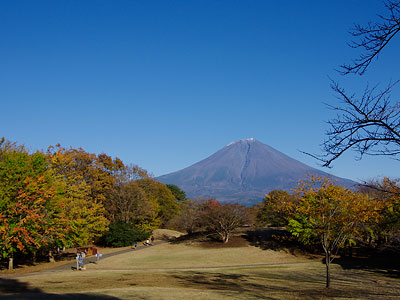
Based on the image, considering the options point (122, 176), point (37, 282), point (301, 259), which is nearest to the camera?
point (37, 282)

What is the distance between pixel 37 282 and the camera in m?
18.2

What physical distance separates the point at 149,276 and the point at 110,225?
26.5 metres

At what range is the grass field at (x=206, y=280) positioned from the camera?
47.7 feet

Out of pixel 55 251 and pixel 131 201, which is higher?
pixel 131 201

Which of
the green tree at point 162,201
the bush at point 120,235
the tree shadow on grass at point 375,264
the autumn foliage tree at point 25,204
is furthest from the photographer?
the green tree at point 162,201

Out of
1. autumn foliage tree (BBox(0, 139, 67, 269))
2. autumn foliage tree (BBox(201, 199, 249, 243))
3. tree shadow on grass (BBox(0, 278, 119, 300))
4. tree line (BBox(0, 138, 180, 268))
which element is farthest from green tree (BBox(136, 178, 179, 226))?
tree shadow on grass (BBox(0, 278, 119, 300))

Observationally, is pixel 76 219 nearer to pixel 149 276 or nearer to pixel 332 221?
pixel 149 276

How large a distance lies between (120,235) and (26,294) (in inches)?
1320

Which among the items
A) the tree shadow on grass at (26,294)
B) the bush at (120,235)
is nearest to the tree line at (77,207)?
the bush at (120,235)

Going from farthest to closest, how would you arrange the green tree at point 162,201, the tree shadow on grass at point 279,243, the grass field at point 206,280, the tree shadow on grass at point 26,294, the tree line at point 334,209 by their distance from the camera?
the green tree at point 162,201 → the tree shadow on grass at point 279,243 → the tree line at point 334,209 → the grass field at point 206,280 → the tree shadow on grass at point 26,294

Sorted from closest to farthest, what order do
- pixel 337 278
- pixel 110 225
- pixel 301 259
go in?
A: pixel 337 278 < pixel 301 259 < pixel 110 225

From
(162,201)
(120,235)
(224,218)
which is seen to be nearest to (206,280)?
→ (224,218)

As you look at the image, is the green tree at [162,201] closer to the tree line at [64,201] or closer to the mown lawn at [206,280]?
the tree line at [64,201]

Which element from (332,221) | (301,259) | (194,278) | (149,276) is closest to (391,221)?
(301,259)
